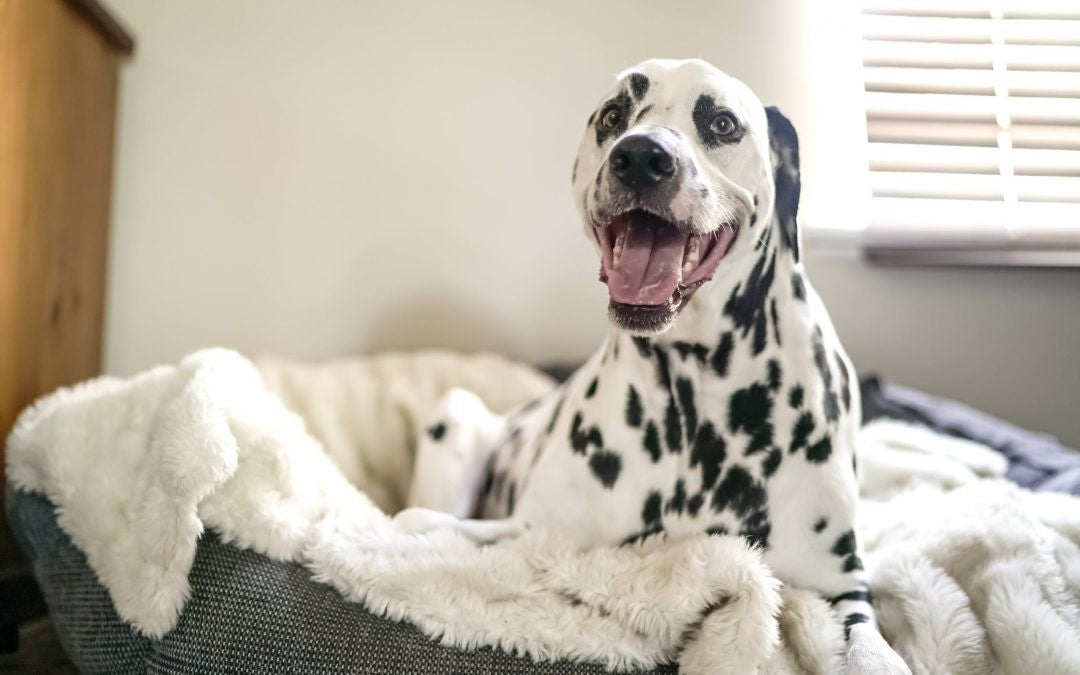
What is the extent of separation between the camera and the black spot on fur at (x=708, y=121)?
3.54 feet

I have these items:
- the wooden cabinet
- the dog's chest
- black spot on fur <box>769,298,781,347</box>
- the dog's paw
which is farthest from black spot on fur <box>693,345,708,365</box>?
the wooden cabinet

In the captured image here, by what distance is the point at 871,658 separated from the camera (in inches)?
36.5

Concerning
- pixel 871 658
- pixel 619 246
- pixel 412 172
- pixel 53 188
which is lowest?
pixel 871 658

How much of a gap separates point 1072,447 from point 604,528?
1.94 meters

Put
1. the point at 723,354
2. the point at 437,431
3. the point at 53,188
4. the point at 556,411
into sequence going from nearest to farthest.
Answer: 1. the point at 723,354
2. the point at 556,411
3. the point at 437,431
4. the point at 53,188

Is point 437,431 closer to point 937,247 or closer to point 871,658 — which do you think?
point 871,658

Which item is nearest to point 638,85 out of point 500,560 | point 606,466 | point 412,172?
point 606,466

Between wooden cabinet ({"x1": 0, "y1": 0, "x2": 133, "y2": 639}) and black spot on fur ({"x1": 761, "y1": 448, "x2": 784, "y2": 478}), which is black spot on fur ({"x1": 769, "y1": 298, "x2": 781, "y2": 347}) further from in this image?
wooden cabinet ({"x1": 0, "y1": 0, "x2": 133, "y2": 639})

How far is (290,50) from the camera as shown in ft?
7.34

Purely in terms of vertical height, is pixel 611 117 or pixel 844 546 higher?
pixel 611 117

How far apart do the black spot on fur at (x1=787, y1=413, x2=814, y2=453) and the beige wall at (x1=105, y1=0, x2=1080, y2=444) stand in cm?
123

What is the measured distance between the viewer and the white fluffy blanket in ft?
3.06

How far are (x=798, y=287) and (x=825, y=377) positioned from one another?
0.49 feet

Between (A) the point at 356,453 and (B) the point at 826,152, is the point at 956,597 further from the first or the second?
(B) the point at 826,152
